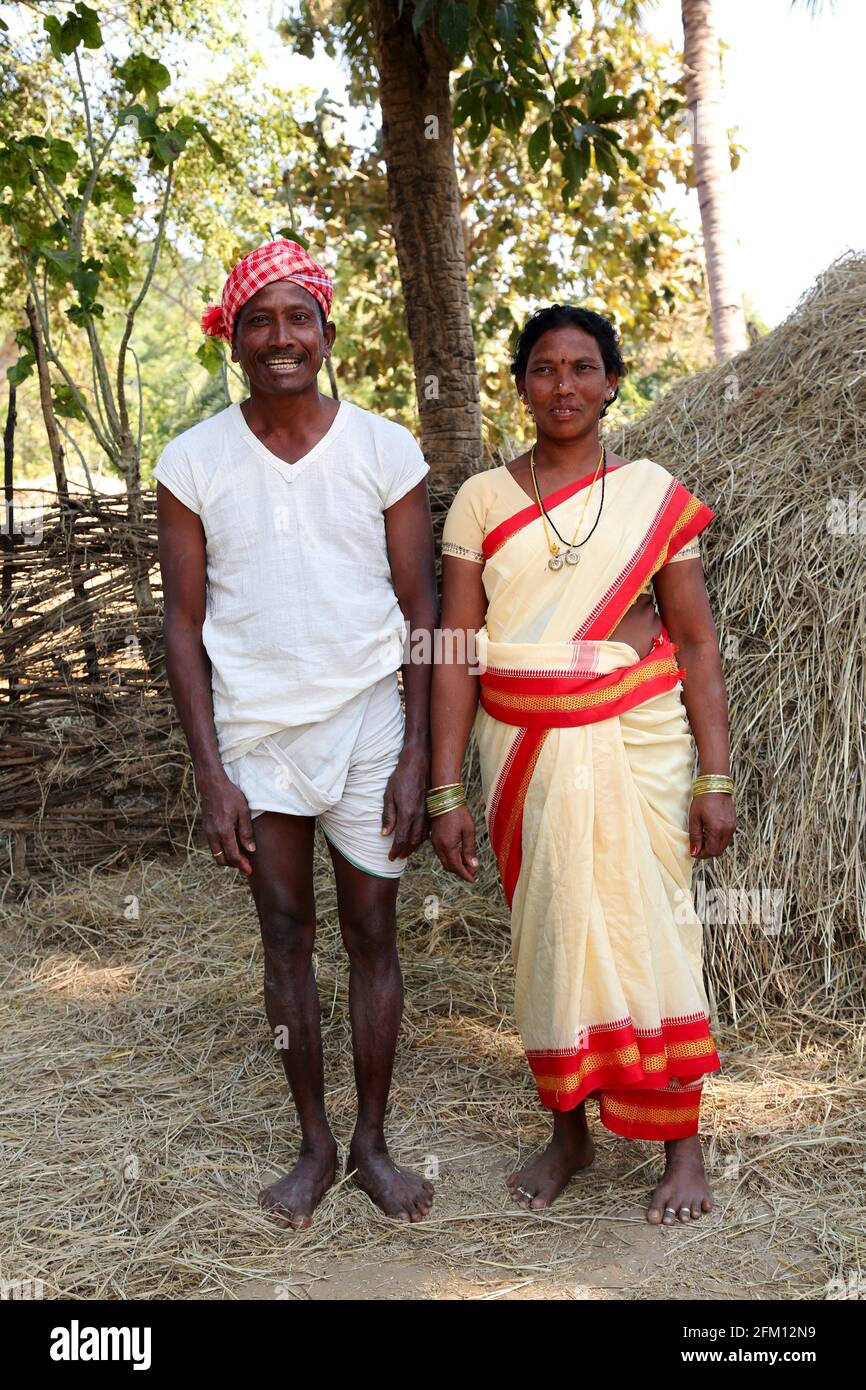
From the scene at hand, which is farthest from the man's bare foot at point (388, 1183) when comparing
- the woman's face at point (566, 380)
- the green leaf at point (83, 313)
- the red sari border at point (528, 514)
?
the green leaf at point (83, 313)

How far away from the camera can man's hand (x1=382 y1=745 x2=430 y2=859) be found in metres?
2.44

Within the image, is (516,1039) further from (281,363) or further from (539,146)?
(539,146)

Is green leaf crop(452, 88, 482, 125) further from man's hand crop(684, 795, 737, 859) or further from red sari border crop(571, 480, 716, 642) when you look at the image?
man's hand crop(684, 795, 737, 859)

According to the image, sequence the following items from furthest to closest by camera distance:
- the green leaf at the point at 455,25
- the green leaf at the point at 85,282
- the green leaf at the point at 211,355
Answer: the green leaf at the point at 211,355 < the green leaf at the point at 85,282 < the green leaf at the point at 455,25

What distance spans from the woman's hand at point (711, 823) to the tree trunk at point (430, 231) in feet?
7.11

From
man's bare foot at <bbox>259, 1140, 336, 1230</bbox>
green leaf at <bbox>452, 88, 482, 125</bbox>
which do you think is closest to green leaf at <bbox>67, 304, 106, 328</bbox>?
green leaf at <bbox>452, 88, 482, 125</bbox>

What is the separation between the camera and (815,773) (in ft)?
10.2

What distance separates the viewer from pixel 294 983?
8.17 feet

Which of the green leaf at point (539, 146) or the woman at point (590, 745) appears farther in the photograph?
the green leaf at point (539, 146)

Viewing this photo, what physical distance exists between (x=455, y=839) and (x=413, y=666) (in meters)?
0.37

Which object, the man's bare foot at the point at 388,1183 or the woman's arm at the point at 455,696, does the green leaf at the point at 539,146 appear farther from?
the man's bare foot at the point at 388,1183

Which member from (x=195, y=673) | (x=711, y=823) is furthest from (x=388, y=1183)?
(x=195, y=673)

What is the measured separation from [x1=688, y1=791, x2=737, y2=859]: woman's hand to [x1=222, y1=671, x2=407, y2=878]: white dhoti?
63 centimetres

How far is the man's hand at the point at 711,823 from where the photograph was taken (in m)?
2.45
